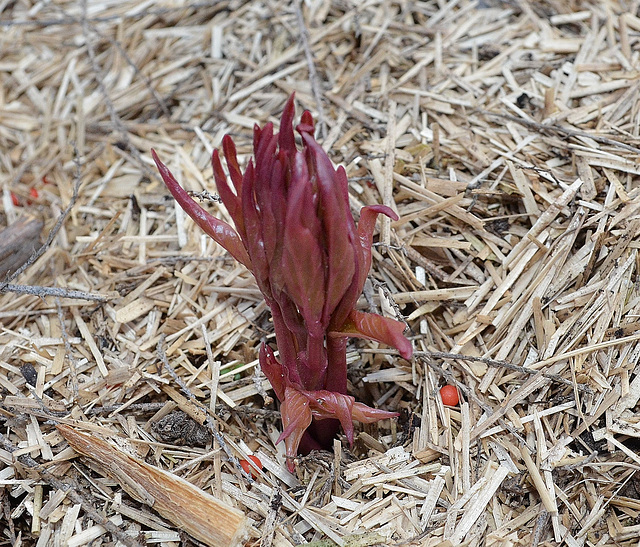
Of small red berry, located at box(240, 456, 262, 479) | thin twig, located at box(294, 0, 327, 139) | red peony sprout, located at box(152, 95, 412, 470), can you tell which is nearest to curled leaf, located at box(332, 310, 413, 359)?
red peony sprout, located at box(152, 95, 412, 470)

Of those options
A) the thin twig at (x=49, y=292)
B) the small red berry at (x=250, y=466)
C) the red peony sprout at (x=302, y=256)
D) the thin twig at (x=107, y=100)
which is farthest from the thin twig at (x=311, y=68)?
the small red berry at (x=250, y=466)

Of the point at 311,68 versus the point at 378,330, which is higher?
the point at 311,68

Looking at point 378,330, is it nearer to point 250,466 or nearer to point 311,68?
point 250,466

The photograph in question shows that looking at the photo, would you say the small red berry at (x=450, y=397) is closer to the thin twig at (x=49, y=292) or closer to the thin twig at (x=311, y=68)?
the thin twig at (x=311, y=68)

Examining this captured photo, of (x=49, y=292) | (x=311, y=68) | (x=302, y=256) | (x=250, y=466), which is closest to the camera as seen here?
(x=302, y=256)

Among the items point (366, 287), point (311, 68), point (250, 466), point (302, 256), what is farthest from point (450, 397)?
point (311, 68)

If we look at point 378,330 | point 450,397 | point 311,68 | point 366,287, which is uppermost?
point 311,68

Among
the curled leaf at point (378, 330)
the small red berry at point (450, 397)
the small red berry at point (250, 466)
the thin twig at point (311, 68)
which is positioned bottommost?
the small red berry at point (450, 397)

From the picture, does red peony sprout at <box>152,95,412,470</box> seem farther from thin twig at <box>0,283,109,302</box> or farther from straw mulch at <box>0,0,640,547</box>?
thin twig at <box>0,283,109,302</box>

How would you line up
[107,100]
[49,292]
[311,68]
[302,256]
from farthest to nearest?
1. [107,100]
2. [311,68]
3. [49,292]
4. [302,256]
